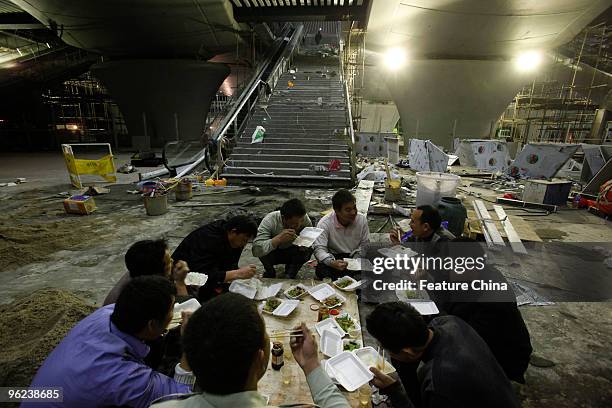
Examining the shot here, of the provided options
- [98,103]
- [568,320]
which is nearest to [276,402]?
[568,320]

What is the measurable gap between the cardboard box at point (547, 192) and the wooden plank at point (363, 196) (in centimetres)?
399

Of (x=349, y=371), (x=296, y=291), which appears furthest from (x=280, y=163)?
(x=349, y=371)

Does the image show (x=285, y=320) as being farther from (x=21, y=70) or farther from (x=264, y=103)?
(x=21, y=70)

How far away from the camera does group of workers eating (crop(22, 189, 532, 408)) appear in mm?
1237

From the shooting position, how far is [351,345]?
2320mm

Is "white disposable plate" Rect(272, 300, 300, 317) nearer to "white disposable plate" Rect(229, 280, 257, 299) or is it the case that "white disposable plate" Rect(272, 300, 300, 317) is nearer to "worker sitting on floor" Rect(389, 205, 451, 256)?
"white disposable plate" Rect(229, 280, 257, 299)

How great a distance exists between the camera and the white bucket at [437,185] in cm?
621

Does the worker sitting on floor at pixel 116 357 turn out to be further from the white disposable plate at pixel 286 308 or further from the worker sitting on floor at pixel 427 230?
the worker sitting on floor at pixel 427 230

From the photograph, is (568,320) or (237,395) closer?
(237,395)

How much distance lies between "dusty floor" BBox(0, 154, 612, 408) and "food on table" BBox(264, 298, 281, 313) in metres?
1.97

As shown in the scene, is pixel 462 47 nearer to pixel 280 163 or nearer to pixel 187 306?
pixel 280 163

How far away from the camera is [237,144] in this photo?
426 inches

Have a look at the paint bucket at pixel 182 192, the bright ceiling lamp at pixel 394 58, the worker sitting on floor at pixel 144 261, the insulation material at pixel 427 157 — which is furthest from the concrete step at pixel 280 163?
the bright ceiling lamp at pixel 394 58

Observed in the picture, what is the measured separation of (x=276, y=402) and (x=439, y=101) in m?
17.9
